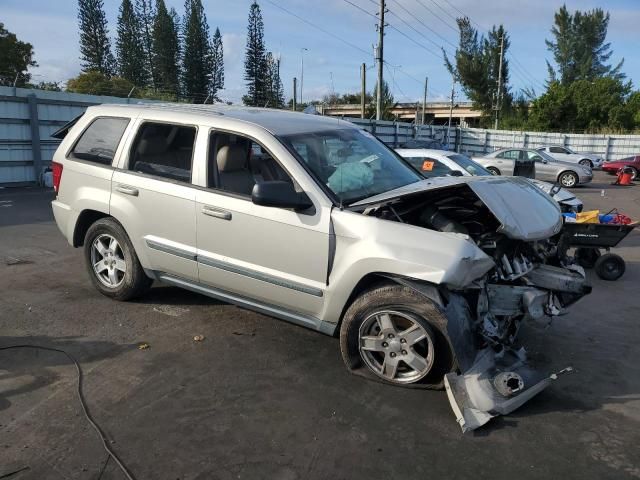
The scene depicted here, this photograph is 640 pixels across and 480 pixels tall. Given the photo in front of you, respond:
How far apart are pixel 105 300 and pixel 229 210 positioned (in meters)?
2.03

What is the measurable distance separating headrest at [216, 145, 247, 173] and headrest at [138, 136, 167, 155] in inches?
25.7

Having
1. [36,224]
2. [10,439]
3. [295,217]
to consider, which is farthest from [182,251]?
[36,224]

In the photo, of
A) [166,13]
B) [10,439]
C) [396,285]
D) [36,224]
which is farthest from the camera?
[166,13]

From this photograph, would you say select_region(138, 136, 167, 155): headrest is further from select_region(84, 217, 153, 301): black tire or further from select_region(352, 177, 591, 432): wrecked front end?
select_region(352, 177, 591, 432): wrecked front end

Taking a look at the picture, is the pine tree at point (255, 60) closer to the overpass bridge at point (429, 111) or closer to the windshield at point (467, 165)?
the overpass bridge at point (429, 111)

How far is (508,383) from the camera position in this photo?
11.4ft

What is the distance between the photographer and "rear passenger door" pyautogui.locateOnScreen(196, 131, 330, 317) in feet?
12.9

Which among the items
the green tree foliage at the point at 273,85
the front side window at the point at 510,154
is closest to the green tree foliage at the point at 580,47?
the green tree foliage at the point at 273,85

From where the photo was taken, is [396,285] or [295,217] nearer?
[396,285]

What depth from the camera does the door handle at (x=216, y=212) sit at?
4.26m

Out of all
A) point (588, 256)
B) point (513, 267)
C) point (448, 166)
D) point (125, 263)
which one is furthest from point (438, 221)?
point (448, 166)

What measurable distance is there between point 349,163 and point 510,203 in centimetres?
132

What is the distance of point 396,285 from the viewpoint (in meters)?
3.70

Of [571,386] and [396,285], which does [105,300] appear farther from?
[571,386]
